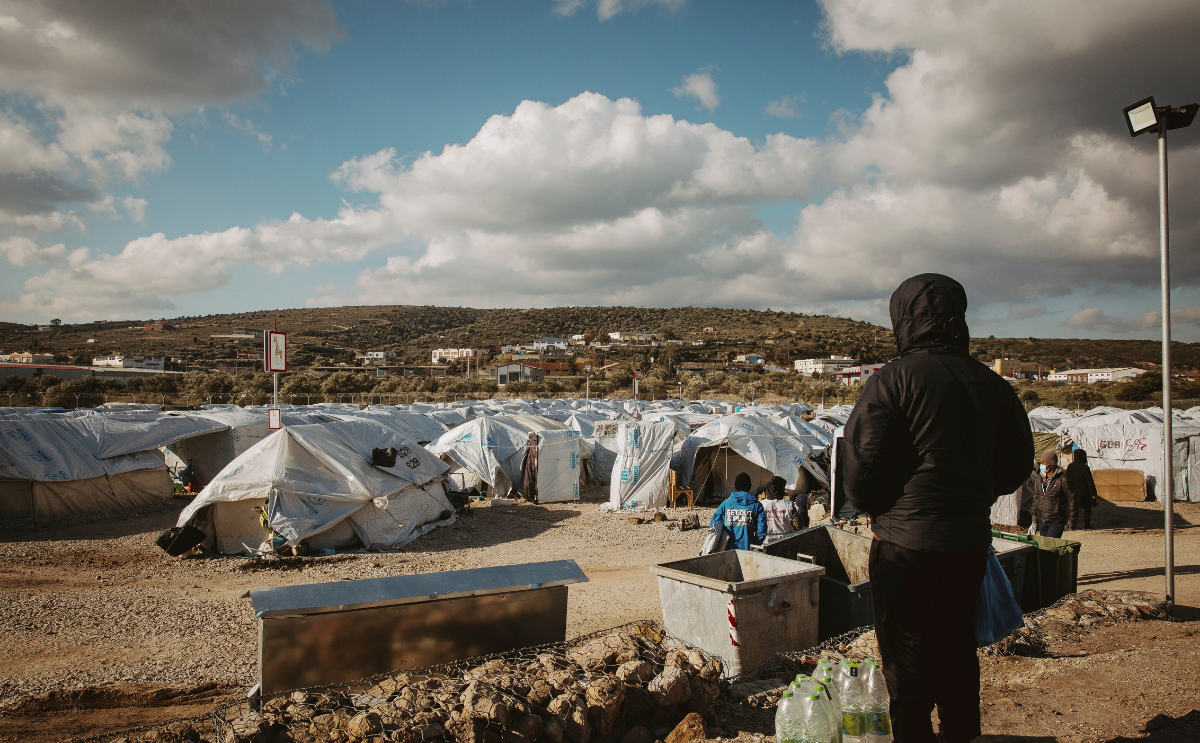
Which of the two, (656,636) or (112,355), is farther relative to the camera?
(112,355)

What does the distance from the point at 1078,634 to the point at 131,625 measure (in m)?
9.62

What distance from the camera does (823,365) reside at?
73.2 m

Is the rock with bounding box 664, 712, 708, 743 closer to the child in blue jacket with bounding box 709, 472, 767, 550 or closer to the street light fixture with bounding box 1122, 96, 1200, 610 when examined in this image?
the child in blue jacket with bounding box 709, 472, 767, 550

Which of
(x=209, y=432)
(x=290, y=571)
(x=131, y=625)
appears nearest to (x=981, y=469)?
(x=131, y=625)

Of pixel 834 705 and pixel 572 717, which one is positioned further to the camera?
pixel 572 717

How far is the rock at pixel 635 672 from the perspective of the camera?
157 inches

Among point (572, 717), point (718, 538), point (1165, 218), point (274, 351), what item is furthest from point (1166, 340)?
point (274, 351)

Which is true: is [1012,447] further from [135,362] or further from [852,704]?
[135,362]

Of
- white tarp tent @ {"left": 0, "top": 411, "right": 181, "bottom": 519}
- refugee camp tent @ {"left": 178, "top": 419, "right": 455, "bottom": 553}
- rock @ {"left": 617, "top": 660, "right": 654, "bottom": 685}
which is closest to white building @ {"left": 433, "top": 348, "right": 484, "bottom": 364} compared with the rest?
white tarp tent @ {"left": 0, "top": 411, "right": 181, "bottom": 519}

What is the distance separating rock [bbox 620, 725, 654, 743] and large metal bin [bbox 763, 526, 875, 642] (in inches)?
74.4

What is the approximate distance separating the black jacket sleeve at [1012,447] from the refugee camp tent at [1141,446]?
16.2 metres

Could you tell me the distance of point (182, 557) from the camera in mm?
10406

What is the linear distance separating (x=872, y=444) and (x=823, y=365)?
74880 millimetres

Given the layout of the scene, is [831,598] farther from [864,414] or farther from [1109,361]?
[1109,361]
